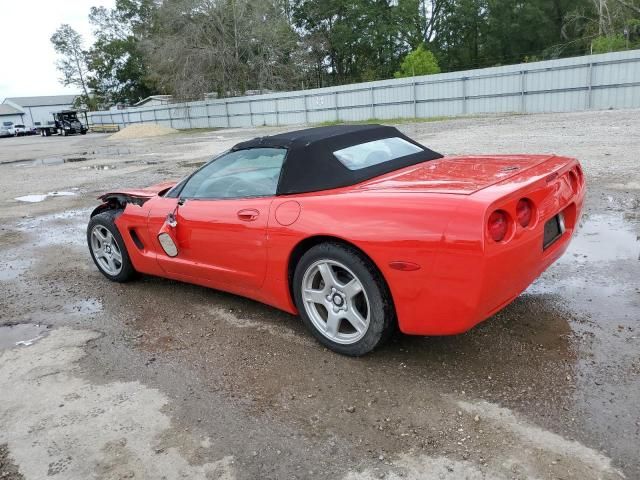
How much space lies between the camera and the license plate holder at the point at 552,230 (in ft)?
9.98

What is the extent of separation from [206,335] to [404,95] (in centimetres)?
2608

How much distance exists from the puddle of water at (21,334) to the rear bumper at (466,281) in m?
2.87

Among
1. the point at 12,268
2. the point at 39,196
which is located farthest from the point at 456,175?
the point at 39,196

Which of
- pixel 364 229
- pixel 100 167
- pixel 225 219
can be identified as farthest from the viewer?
pixel 100 167

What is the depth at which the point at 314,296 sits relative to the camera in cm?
333

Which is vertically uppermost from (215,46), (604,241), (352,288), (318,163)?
(215,46)

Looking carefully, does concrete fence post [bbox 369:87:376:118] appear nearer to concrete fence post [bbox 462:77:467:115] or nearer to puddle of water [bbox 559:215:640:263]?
concrete fence post [bbox 462:77:467:115]

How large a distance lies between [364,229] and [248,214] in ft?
3.24

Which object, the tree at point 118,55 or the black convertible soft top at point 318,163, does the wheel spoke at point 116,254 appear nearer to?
the black convertible soft top at point 318,163

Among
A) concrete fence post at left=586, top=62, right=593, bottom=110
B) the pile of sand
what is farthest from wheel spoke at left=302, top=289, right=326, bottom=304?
the pile of sand

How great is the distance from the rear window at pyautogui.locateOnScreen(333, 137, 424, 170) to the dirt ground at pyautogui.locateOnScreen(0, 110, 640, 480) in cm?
121

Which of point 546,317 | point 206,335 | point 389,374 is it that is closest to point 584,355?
point 546,317

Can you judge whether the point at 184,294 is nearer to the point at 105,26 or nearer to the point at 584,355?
the point at 584,355

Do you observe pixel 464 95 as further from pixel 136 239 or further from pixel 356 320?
pixel 356 320
